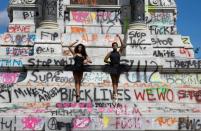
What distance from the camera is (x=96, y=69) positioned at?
30.1 metres

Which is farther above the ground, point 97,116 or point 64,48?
point 64,48

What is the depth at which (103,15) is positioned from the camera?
34.0 m

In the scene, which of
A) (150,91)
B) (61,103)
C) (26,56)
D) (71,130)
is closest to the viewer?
(71,130)

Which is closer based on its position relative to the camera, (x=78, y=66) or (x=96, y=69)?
(x=78, y=66)

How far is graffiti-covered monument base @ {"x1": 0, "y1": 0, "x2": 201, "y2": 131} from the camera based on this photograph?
76.6 ft

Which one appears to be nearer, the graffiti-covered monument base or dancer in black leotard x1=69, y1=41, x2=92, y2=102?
the graffiti-covered monument base

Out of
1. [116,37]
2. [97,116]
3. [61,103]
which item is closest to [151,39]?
[116,37]

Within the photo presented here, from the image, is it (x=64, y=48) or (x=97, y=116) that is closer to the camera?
(x=97, y=116)

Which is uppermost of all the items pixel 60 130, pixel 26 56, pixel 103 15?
pixel 103 15

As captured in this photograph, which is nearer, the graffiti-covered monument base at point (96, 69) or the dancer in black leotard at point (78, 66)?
the graffiti-covered monument base at point (96, 69)

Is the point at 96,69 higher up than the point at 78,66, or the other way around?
the point at 78,66

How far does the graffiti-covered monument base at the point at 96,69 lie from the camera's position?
919 inches

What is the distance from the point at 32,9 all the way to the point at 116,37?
5085 millimetres

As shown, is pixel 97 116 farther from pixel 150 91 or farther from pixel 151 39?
pixel 151 39
